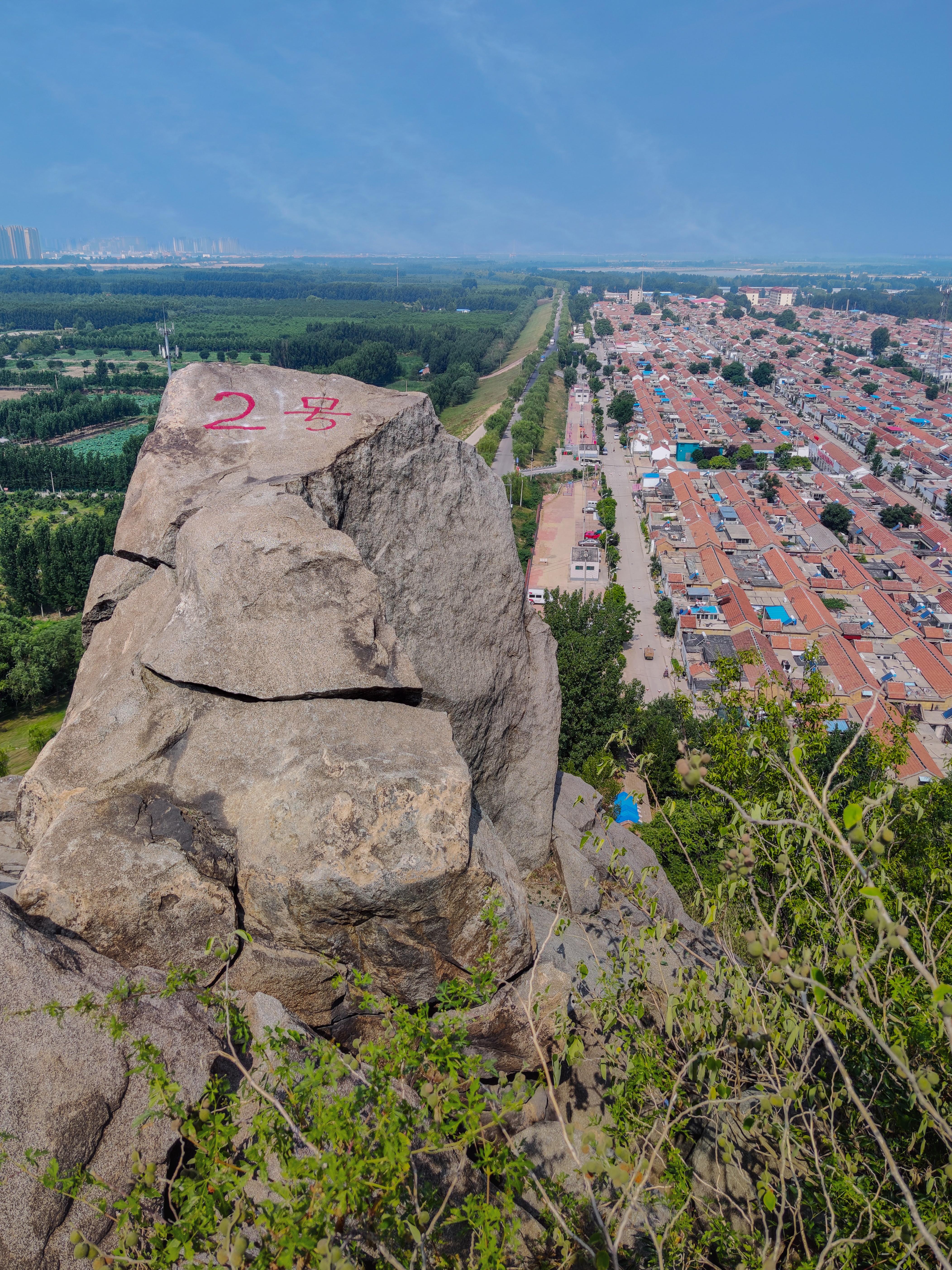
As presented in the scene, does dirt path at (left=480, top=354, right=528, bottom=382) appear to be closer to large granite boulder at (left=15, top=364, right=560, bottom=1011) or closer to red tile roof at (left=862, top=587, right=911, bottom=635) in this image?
red tile roof at (left=862, top=587, right=911, bottom=635)

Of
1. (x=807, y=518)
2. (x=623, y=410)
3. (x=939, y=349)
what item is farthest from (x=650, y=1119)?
(x=939, y=349)

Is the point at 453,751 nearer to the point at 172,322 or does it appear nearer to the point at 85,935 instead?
the point at 85,935

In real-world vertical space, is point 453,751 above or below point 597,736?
above

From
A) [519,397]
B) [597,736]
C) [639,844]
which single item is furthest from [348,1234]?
[519,397]

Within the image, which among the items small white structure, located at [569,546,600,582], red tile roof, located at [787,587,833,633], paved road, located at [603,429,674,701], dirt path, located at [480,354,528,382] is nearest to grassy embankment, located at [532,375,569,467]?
paved road, located at [603,429,674,701]

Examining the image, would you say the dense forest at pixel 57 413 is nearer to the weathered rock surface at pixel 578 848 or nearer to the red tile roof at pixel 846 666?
the red tile roof at pixel 846 666

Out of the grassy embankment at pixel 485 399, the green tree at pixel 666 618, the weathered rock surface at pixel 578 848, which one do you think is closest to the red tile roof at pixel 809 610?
the green tree at pixel 666 618
